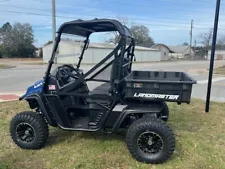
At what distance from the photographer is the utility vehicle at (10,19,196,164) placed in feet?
11.3

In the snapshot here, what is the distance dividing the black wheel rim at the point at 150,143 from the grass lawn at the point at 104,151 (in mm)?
211

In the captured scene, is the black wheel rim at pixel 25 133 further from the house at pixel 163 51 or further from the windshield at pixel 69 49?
the house at pixel 163 51

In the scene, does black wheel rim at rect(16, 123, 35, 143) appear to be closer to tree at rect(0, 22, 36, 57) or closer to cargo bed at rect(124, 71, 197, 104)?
cargo bed at rect(124, 71, 197, 104)

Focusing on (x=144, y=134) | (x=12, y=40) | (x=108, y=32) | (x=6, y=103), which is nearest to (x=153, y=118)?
(x=144, y=134)

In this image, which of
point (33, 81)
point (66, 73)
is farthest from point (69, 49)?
point (33, 81)

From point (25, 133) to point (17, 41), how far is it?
42449 mm

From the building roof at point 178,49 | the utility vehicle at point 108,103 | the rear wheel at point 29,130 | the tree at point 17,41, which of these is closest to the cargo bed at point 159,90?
the utility vehicle at point 108,103

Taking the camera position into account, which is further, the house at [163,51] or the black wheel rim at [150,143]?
the house at [163,51]

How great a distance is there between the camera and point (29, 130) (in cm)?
387

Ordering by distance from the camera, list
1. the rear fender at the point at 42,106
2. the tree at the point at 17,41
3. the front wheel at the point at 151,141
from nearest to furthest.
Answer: the front wheel at the point at 151,141 < the rear fender at the point at 42,106 < the tree at the point at 17,41

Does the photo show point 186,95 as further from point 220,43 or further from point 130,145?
point 220,43

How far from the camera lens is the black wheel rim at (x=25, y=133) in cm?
386

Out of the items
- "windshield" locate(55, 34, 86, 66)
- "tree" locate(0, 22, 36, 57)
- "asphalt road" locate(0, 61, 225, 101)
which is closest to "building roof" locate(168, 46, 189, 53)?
"tree" locate(0, 22, 36, 57)

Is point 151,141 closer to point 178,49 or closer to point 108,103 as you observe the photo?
point 108,103
